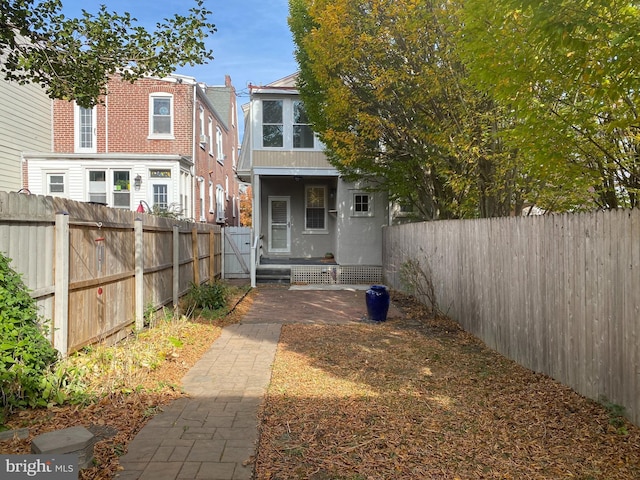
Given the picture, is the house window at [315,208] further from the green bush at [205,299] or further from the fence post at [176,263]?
the fence post at [176,263]

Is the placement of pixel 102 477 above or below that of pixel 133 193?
below

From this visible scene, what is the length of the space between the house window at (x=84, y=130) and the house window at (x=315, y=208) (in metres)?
8.28

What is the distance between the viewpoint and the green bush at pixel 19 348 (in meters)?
3.62

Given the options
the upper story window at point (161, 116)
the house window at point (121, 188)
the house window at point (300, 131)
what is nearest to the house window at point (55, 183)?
the house window at point (121, 188)

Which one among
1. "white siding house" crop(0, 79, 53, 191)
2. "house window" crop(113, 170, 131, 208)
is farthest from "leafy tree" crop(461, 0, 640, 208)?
"white siding house" crop(0, 79, 53, 191)

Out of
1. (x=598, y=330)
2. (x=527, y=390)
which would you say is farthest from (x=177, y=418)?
(x=598, y=330)

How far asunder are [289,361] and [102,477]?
313 centimetres

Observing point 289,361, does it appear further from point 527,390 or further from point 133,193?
point 133,193

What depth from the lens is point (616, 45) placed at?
3.38m

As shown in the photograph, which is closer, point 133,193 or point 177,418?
Answer: point 177,418

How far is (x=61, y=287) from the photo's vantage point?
4.62 m

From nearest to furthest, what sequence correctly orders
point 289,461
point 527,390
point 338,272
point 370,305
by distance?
point 289,461 < point 527,390 < point 370,305 < point 338,272

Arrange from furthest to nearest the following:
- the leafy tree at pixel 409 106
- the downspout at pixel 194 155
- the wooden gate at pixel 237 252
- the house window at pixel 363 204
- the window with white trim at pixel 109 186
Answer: the downspout at pixel 194 155
the window with white trim at pixel 109 186
the wooden gate at pixel 237 252
the house window at pixel 363 204
the leafy tree at pixel 409 106

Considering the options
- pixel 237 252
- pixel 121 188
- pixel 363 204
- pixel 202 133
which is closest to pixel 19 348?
pixel 237 252
